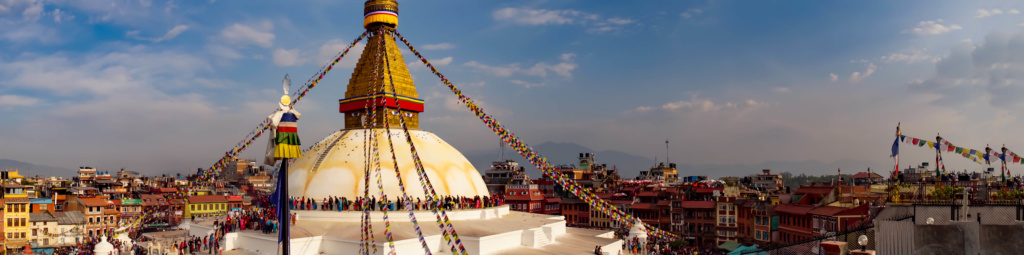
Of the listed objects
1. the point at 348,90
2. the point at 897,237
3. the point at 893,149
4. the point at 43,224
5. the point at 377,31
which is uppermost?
the point at 377,31

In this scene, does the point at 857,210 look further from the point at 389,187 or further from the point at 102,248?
the point at 102,248

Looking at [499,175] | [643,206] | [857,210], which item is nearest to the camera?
[857,210]

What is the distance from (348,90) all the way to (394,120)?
7.54 feet

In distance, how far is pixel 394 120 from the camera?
1026 inches

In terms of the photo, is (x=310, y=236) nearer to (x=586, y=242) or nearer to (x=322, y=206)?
(x=322, y=206)

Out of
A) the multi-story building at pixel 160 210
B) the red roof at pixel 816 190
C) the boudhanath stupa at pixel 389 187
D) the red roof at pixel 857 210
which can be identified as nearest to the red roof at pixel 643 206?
the red roof at pixel 816 190

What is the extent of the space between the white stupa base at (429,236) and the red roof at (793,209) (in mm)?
14123

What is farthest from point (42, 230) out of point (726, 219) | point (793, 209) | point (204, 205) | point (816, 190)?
point (816, 190)

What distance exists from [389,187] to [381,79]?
4586 millimetres

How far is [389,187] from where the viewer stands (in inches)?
906

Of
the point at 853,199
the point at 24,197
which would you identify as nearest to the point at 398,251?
the point at 853,199

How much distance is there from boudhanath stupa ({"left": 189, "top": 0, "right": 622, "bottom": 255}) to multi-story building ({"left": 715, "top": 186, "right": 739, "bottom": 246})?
19.6m

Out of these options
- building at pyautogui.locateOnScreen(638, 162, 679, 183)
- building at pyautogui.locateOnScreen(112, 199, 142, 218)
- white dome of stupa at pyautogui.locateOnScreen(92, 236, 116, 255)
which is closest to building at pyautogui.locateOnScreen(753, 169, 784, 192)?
building at pyautogui.locateOnScreen(638, 162, 679, 183)

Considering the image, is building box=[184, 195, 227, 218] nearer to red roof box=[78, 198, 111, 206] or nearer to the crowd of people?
red roof box=[78, 198, 111, 206]
